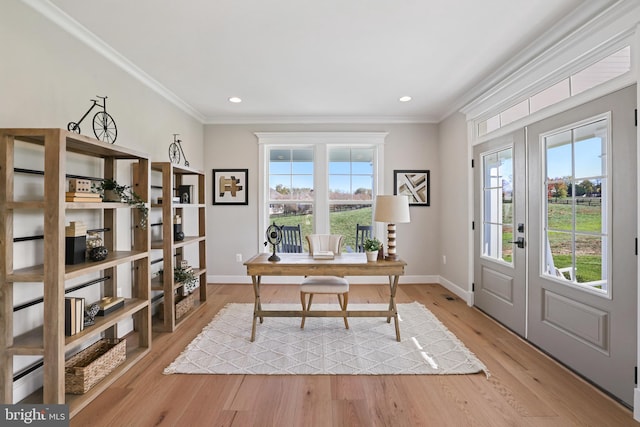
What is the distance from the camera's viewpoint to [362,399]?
1949 mm

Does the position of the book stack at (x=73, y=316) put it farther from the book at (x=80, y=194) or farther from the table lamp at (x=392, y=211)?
the table lamp at (x=392, y=211)

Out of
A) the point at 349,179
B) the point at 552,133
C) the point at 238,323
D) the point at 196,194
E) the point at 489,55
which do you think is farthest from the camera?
the point at 349,179

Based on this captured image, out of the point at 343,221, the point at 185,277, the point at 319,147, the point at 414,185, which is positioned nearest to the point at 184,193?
the point at 185,277

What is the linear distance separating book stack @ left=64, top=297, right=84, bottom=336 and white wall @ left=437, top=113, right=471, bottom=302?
3.92 meters

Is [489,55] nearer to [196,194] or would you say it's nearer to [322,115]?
[322,115]

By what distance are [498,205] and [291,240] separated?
114 inches

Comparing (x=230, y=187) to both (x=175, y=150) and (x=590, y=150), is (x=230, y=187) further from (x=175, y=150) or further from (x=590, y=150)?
(x=590, y=150)

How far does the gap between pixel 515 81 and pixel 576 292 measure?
195 cm

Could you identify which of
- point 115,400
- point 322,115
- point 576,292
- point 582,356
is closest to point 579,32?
point 576,292

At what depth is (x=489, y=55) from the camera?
9.03ft

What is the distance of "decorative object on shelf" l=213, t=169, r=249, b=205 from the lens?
4715 millimetres

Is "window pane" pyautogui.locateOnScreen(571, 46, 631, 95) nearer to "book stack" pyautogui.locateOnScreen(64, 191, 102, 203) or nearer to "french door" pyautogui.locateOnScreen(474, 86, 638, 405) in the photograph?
"french door" pyautogui.locateOnScreen(474, 86, 638, 405)

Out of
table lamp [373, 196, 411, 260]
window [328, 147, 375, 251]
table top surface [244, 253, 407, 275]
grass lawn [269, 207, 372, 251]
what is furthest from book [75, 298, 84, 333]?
window [328, 147, 375, 251]

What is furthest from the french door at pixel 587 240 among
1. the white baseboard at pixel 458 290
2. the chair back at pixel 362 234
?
the chair back at pixel 362 234
